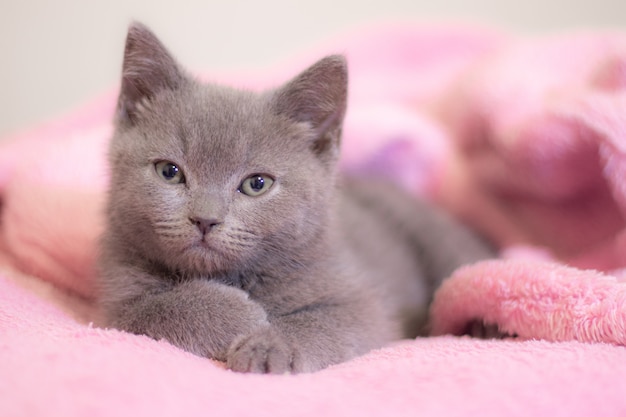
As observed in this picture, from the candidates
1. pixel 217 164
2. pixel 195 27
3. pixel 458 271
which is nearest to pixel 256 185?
pixel 217 164

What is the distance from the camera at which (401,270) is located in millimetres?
1482

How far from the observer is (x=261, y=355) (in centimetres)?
83

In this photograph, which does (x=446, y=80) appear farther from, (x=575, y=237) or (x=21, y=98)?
(x=21, y=98)

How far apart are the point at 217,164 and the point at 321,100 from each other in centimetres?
25

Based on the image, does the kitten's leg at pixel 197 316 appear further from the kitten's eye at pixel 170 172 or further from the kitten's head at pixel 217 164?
the kitten's eye at pixel 170 172

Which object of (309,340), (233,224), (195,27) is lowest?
(309,340)

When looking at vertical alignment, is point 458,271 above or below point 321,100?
below

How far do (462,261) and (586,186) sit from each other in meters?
0.34

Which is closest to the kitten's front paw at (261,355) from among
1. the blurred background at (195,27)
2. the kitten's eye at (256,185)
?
the kitten's eye at (256,185)

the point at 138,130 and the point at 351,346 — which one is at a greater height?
the point at 138,130

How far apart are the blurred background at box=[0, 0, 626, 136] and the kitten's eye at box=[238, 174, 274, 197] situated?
1414 millimetres

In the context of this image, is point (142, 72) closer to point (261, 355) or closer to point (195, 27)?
point (261, 355)

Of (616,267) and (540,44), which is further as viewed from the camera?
(540,44)

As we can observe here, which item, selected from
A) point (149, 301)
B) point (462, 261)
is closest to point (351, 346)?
point (149, 301)
